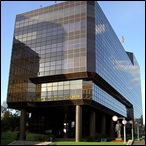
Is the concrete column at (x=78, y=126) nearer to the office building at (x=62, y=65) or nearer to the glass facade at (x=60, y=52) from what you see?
the office building at (x=62, y=65)

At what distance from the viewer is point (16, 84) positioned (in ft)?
225

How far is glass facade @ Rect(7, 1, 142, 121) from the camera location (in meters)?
61.6

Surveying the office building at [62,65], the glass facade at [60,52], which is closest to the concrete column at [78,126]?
the office building at [62,65]

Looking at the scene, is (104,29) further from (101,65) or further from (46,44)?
(46,44)

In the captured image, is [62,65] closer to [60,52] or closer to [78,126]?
[60,52]

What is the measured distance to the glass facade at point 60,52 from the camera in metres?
61.6

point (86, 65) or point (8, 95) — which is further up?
point (86, 65)

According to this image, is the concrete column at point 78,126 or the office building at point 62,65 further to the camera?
the office building at point 62,65

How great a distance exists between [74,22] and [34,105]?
22.0m

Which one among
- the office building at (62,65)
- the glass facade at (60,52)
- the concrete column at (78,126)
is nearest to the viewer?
the concrete column at (78,126)

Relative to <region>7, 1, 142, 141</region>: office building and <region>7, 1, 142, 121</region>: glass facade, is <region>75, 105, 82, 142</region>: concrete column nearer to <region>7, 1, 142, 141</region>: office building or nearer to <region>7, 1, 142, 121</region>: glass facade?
<region>7, 1, 142, 141</region>: office building

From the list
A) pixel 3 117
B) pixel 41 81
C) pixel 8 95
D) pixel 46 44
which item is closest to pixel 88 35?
pixel 46 44

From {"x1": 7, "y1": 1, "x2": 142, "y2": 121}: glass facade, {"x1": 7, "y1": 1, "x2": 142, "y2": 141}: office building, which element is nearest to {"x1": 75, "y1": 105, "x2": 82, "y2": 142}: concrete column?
{"x1": 7, "y1": 1, "x2": 142, "y2": 141}: office building

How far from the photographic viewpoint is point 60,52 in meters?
64.4
